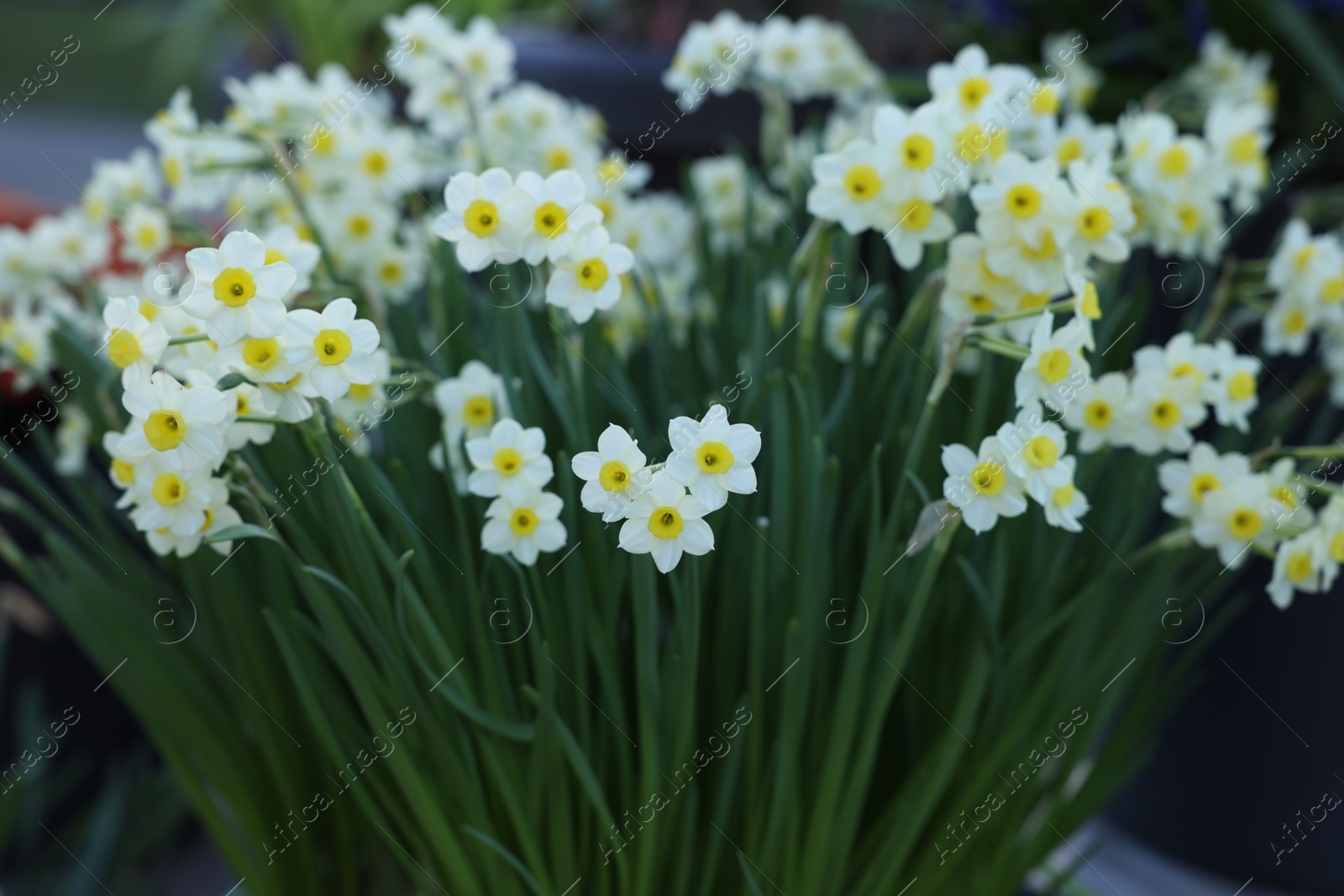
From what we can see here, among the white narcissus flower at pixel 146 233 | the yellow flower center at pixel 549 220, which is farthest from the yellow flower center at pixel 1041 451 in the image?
the white narcissus flower at pixel 146 233

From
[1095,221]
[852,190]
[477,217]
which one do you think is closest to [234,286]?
[477,217]

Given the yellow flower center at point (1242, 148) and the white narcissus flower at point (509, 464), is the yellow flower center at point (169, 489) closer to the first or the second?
the white narcissus flower at point (509, 464)

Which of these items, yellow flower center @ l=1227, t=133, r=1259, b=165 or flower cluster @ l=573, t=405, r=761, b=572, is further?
yellow flower center @ l=1227, t=133, r=1259, b=165

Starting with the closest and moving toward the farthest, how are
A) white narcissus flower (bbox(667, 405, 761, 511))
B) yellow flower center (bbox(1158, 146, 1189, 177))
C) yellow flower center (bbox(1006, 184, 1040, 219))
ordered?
white narcissus flower (bbox(667, 405, 761, 511)) → yellow flower center (bbox(1006, 184, 1040, 219)) → yellow flower center (bbox(1158, 146, 1189, 177))

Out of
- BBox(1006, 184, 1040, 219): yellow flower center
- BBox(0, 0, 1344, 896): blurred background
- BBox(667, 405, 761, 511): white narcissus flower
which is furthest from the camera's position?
BBox(0, 0, 1344, 896): blurred background

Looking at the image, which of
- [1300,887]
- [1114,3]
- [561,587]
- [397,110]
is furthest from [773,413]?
[397,110]

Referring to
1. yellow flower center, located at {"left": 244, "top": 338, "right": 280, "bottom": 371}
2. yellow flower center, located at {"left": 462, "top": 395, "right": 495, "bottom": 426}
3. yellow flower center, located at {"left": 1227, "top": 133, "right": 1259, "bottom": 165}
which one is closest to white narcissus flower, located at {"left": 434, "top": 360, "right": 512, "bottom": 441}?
yellow flower center, located at {"left": 462, "top": 395, "right": 495, "bottom": 426}

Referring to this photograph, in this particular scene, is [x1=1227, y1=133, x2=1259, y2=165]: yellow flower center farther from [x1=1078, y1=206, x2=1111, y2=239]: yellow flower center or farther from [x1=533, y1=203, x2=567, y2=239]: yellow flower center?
[x1=533, y1=203, x2=567, y2=239]: yellow flower center

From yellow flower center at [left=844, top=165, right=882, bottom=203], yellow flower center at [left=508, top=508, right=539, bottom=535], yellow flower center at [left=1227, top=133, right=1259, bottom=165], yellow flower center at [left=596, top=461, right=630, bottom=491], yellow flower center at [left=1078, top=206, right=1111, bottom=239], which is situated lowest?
yellow flower center at [left=1227, top=133, right=1259, bottom=165]
